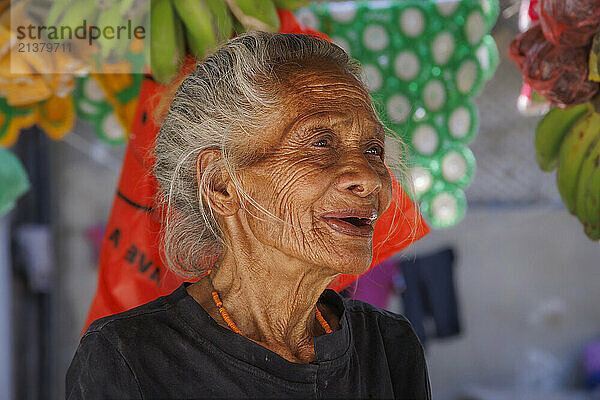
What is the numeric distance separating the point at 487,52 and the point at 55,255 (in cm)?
268

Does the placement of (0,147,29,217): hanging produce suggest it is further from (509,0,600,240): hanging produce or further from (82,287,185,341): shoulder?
(509,0,600,240): hanging produce

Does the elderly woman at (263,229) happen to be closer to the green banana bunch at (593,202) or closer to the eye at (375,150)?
the eye at (375,150)

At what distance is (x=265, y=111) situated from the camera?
3.32 ft

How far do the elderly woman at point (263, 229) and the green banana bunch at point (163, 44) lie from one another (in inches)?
14.7

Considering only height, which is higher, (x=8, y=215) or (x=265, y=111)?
(x=265, y=111)

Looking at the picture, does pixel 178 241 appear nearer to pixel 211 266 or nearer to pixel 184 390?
pixel 211 266

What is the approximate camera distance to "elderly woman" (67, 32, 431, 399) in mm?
951

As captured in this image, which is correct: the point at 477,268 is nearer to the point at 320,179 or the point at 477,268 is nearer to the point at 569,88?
the point at 569,88

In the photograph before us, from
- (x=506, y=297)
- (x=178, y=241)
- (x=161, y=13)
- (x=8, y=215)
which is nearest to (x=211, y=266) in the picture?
(x=178, y=241)

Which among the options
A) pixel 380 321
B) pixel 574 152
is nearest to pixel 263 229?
pixel 380 321

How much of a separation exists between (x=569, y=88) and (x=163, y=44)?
895mm

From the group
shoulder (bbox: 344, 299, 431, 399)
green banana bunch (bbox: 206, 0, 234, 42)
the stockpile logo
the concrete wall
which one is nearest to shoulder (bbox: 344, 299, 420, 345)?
shoulder (bbox: 344, 299, 431, 399)

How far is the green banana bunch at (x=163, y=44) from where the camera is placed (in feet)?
4.76

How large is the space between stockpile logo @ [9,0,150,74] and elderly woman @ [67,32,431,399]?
0.49 m
